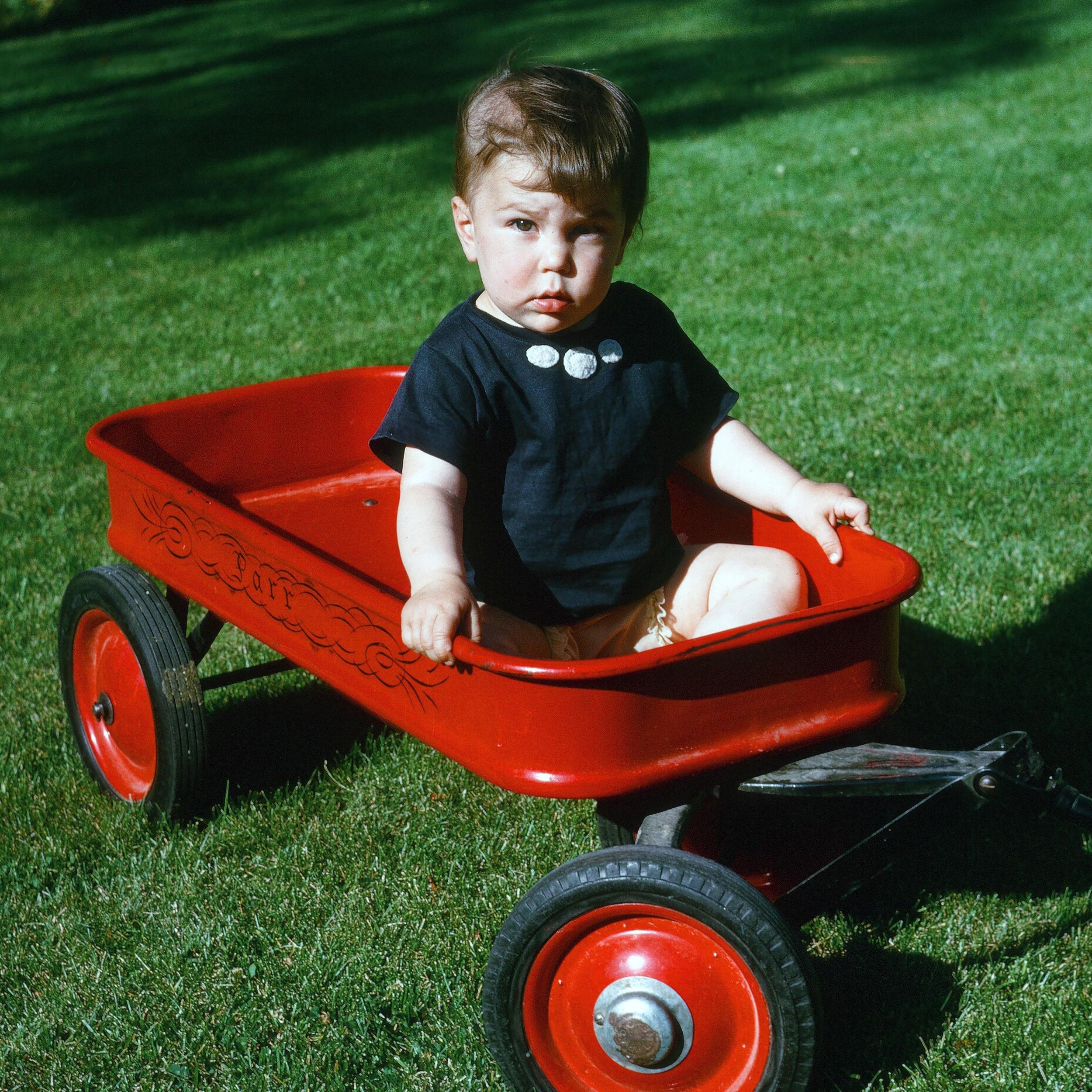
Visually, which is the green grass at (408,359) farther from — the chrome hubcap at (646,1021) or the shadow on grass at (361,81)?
the chrome hubcap at (646,1021)

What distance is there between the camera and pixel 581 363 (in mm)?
2441

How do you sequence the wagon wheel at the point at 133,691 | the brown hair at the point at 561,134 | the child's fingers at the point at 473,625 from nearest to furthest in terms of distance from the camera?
the child's fingers at the point at 473,625, the brown hair at the point at 561,134, the wagon wheel at the point at 133,691

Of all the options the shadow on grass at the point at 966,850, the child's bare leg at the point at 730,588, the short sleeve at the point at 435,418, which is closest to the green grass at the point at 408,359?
the shadow on grass at the point at 966,850

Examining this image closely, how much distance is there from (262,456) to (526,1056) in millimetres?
1795

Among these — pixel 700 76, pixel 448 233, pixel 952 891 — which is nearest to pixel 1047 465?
pixel 952 891

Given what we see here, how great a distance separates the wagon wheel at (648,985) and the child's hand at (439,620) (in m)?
0.38

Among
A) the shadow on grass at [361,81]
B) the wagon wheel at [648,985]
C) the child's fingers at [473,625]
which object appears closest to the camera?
the wagon wheel at [648,985]

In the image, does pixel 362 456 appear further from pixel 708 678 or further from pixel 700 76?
pixel 700 76

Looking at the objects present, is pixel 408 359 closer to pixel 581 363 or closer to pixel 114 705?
pixel 114 705

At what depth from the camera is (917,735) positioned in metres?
3.02

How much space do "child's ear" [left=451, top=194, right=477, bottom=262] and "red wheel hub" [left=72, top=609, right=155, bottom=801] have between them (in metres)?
1.15

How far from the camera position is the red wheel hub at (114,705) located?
9.43 ft

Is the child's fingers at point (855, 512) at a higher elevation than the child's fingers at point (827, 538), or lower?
higher

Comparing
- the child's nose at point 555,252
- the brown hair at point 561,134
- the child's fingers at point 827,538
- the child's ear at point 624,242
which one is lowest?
the child's fingers at point 827,538
